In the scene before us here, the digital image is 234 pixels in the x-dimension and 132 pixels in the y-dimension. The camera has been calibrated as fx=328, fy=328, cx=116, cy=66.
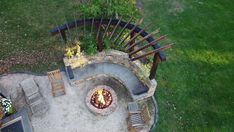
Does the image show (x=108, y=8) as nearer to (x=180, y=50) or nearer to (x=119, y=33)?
(x=119, y=33)

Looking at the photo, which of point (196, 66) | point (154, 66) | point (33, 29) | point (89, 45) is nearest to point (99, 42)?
point (89, 45)

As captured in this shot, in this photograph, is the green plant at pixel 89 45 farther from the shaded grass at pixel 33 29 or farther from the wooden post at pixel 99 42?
the shaded grass at pixel 33 29

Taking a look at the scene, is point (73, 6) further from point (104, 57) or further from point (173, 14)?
point (173, 14)

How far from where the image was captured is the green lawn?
59.5 feet

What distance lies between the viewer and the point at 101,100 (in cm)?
1773

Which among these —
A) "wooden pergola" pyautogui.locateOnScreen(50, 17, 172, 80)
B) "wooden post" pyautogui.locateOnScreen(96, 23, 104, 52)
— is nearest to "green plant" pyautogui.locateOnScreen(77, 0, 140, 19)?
"wooden pergola" pyautogui.locateOnScreen(50, 17, 172, 80)

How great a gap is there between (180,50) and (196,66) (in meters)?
1.49

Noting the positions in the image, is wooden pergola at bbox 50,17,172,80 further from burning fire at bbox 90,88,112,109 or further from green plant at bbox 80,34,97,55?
burning fire at bbox 90,88,112,109

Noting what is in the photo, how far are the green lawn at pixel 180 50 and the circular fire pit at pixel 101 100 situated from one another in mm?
2664

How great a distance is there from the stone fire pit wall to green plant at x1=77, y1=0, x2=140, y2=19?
8.92 ft

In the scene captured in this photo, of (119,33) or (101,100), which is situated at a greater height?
(119,33)

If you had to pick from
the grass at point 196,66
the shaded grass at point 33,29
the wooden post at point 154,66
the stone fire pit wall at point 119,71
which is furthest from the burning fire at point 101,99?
the shaded grass at point 33,29

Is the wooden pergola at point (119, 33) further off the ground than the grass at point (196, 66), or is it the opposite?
the wooden pergola at point (119, 33)

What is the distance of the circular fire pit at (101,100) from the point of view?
1767cm
